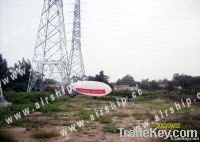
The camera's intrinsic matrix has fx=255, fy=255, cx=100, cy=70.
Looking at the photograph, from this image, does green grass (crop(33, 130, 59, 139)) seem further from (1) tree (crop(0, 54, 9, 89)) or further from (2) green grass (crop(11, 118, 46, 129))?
(1) tree (crop(0, 54, 9, 89))

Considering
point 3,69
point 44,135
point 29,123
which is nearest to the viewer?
point 44,135

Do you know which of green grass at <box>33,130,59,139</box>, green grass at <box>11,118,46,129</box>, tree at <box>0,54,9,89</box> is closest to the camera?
green grass at <box>33,130,59,139</box>

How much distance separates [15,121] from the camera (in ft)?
39.0

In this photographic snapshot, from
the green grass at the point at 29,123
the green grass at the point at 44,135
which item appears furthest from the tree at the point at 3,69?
the green grass at the point at 44,135

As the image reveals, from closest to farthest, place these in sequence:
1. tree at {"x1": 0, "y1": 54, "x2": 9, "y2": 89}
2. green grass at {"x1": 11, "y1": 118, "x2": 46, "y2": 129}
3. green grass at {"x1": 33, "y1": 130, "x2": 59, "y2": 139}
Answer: green grass at {"x1": 33, "y1": 130, "x2": 59, "y2": 139}, green grass at {"x1": 11, "y1": 118, "x2": 46, "y2": 129}, tree at {"x1": 0, "y1": 54, "x2": 9, "y2": 89}

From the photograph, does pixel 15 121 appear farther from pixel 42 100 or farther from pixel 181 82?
pixel 181 82

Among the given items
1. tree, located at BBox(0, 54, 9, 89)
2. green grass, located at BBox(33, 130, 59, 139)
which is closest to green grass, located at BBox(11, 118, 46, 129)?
green grass, located at BBox(33, 130, 59, 139)

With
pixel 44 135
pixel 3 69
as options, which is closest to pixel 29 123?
pixel 44 135

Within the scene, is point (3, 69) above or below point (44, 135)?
above

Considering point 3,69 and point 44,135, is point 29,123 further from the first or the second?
point 3,69

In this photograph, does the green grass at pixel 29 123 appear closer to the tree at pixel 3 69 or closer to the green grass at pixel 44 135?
the green grass at pixel 44 135

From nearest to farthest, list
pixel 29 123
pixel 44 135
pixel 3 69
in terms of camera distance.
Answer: pixel 44 135 → pixel 29 123 → pixel 3 69

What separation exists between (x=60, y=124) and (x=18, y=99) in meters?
8.51

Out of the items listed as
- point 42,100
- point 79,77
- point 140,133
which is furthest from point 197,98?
point 140,133
